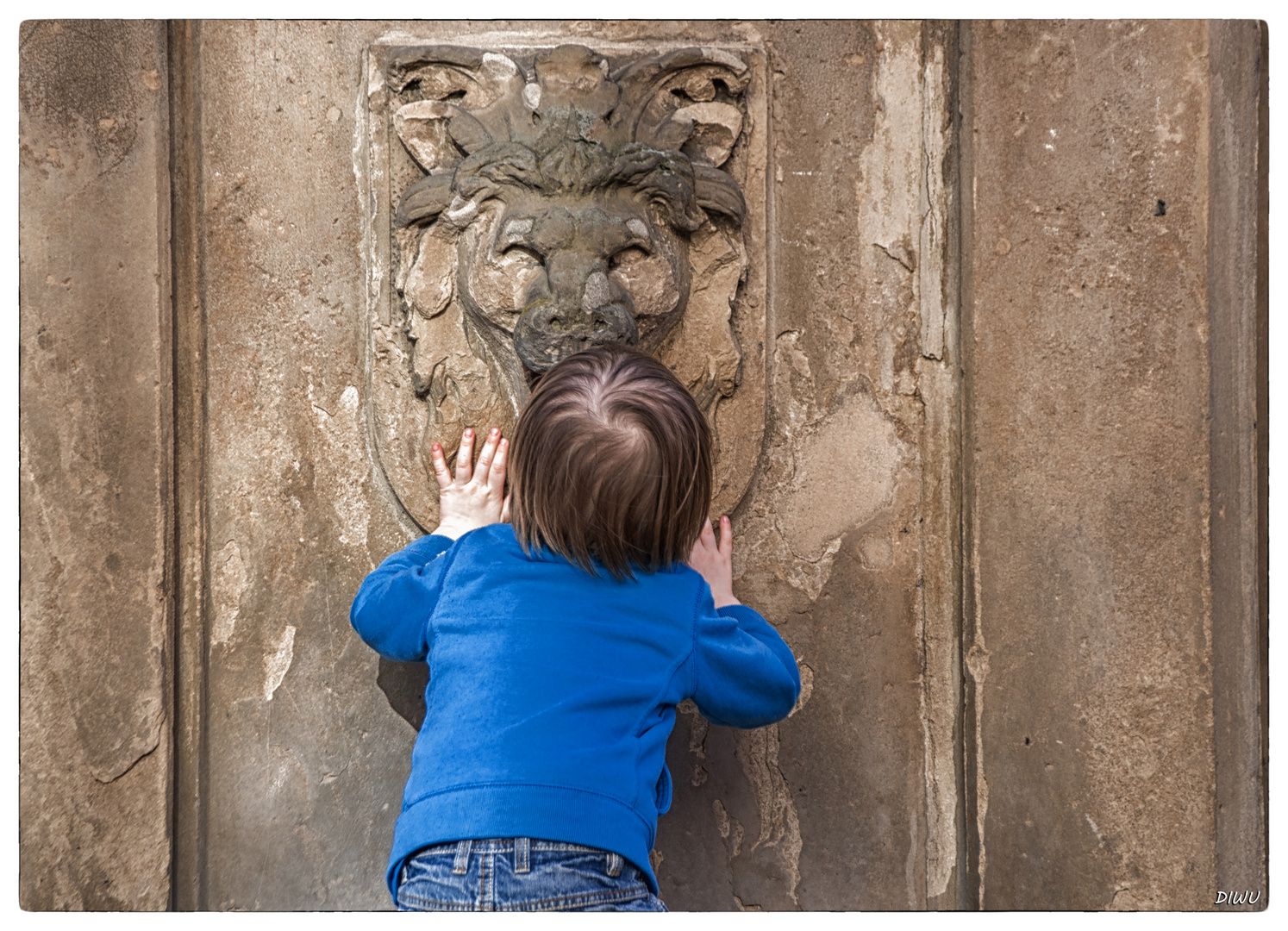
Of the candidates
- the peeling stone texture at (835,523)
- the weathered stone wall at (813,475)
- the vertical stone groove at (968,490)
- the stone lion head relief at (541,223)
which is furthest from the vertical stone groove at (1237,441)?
the stone lion head relief at (541,223)

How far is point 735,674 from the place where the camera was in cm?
117

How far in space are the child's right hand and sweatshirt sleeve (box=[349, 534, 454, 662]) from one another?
1.35ft

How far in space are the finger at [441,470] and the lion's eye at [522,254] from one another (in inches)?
13.5

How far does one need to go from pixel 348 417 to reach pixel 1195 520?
1.51m

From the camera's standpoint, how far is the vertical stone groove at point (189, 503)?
4.85 ft

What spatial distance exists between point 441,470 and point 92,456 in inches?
24.7

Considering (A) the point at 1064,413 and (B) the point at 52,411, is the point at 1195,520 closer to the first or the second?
(A) the point at 1064,413

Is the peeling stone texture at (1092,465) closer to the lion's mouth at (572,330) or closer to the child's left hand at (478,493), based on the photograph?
the lion's mouth at (572,330)

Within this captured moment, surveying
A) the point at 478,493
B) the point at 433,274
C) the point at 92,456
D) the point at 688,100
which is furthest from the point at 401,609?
the point at 688,100

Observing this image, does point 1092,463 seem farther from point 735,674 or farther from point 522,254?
point 522,254

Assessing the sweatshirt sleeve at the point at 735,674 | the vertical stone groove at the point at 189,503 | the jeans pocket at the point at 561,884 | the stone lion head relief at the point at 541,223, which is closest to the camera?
the jeans pocket at the point at 561,884

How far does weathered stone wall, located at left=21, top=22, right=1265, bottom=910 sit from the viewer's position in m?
1.44

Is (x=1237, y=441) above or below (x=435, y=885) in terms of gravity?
above

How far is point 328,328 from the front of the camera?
1.49 metres
